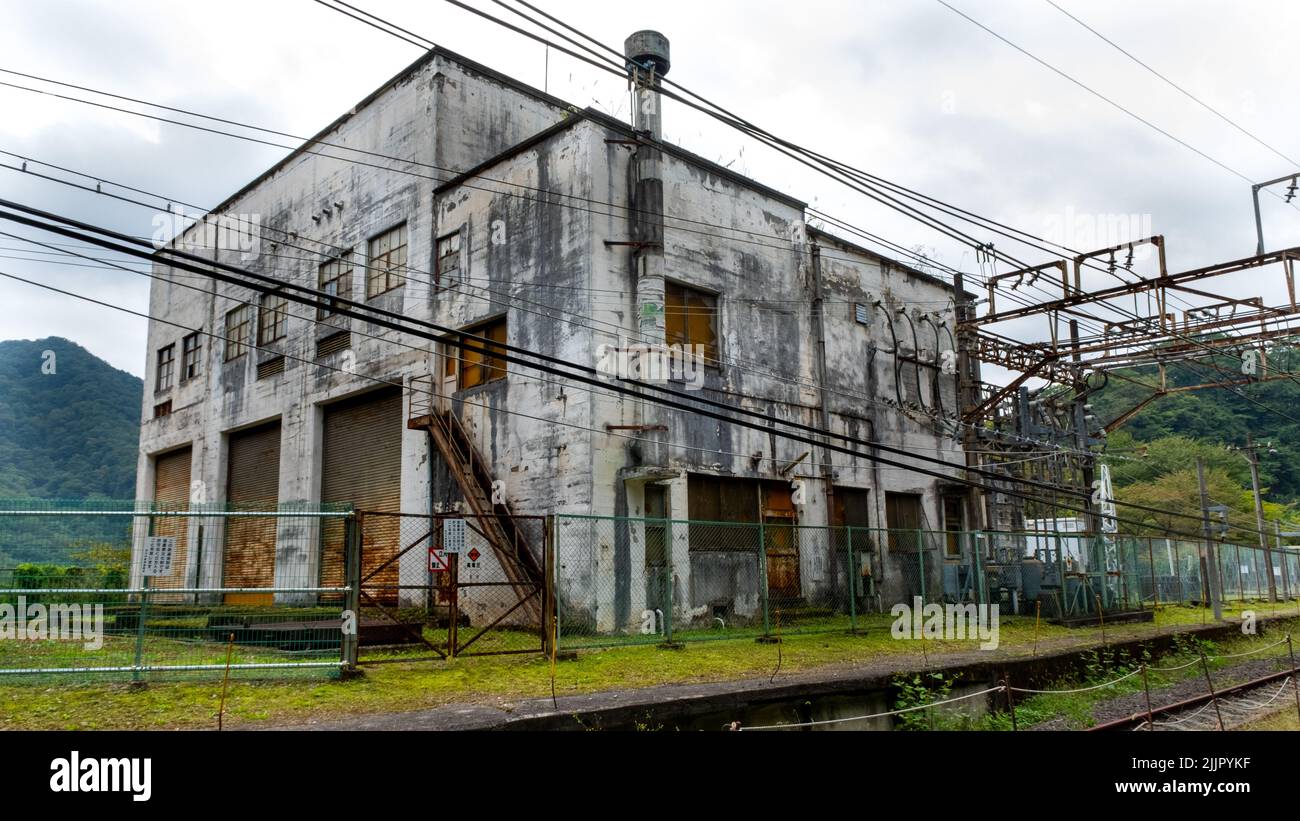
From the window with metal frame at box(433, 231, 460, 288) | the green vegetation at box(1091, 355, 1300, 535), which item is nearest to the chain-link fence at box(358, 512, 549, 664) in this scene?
the window with metal frame at box(433, 231, 460, 288)

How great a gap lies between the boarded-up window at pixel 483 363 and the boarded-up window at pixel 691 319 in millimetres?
3426

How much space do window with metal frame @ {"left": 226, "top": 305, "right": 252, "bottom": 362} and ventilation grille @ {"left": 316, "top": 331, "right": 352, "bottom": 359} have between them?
159 inches

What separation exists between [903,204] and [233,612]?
11.6 metres

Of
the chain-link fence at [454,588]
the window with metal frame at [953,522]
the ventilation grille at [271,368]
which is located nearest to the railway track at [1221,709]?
the chain-link fence at [454,588]

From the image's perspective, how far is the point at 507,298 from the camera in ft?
61.2

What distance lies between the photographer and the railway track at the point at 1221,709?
37.9 ft

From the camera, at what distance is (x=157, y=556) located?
10516 mm

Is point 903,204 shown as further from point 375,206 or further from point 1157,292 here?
point 375,206

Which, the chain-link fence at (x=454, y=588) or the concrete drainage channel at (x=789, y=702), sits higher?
the chain-link fence at (x=454, y=588)

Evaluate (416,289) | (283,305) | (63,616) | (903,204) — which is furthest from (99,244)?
(283,305)

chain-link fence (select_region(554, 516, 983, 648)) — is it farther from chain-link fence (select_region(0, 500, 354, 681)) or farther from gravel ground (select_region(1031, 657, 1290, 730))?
gravel ground (select_region(1031, 657, 1290, 730))

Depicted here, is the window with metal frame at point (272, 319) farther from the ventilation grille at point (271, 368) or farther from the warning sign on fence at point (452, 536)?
the warning sign on fence at point (452, 536)

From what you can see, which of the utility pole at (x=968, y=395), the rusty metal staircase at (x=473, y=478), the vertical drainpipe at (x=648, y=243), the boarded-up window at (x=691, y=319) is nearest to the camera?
the rusty metal staircase at (x=473, y=478)

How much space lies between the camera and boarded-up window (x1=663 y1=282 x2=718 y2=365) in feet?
61.2
